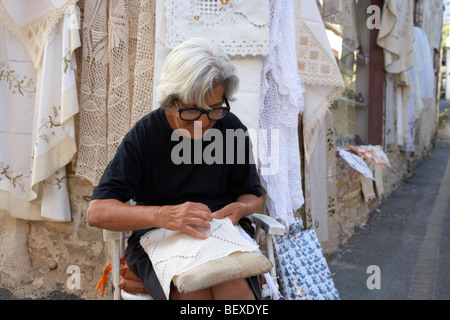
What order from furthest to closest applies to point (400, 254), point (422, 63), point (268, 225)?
point (422, 63) → point (400, 254) → point (268, 225)

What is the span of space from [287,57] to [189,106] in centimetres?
95

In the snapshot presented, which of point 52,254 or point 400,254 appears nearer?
point 52,254

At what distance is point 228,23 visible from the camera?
7.45 feet

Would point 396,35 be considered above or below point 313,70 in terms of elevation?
above

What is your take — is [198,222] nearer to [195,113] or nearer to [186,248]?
[186,248]

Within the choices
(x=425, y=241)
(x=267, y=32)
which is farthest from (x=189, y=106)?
(x=425, y=241)

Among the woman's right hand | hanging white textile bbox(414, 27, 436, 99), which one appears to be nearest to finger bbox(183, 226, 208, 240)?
the woman's right hand

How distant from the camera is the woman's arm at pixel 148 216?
1.66 metres

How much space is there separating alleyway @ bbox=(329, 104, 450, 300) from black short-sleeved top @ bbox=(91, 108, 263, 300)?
1.61 m

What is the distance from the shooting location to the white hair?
1.69 meters

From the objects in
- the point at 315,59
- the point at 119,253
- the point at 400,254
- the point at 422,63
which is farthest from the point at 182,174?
the point at 422,63

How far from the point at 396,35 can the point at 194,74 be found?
4.16 m

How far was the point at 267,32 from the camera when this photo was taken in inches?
90.4

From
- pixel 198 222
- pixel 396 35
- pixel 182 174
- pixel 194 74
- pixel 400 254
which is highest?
pixel 396 35
